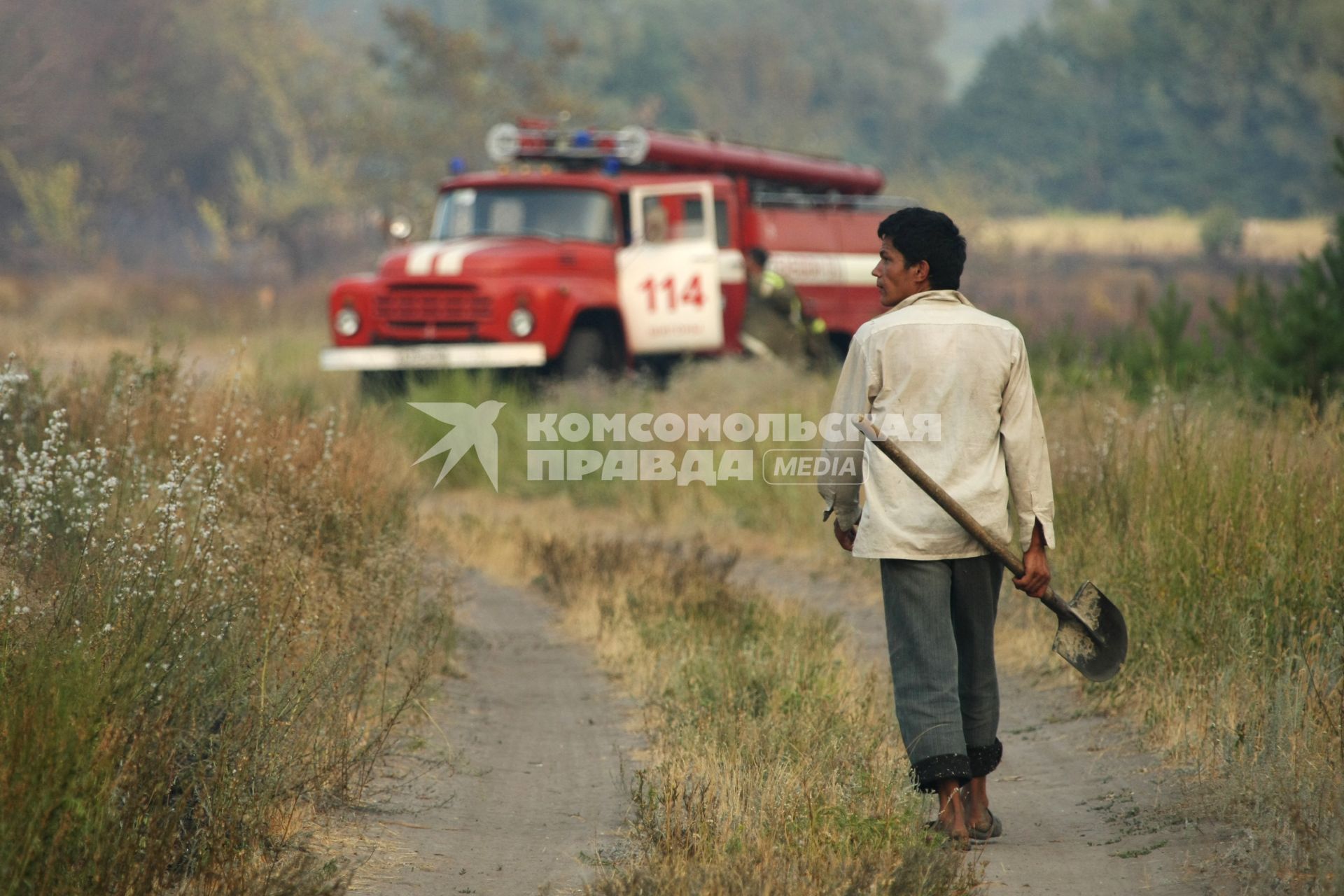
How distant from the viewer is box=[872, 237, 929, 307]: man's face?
482 centimetres

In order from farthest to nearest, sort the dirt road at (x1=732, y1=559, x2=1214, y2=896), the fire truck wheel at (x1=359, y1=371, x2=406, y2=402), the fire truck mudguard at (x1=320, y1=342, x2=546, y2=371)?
the fire truck wheel at (x1=359, y1=371, x2=406, y2=402), the fire truck mudguard at (x1=320, y1=342, x2=546, y2=371), the dirt road at (x1=732, y1=559, x2=1214, y2=896)

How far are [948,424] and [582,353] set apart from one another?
10331mm

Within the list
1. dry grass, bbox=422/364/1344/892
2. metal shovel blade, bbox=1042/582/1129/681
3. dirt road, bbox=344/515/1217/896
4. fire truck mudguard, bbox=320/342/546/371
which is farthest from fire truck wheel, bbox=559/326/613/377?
metal shovel blade, bbox=1042/582/1129/681

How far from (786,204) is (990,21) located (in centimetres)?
17567

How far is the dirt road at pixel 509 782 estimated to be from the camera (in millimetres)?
4668

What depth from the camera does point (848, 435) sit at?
486 cm

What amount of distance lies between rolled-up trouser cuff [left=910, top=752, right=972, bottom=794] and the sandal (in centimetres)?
23

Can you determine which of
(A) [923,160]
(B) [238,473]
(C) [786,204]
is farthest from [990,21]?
(B) [238,473]

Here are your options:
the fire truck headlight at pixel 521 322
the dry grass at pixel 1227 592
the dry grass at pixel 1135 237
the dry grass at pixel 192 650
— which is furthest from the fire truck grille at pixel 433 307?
the dry grass at pixel 1135 237

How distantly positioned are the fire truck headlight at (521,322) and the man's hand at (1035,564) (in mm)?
9974

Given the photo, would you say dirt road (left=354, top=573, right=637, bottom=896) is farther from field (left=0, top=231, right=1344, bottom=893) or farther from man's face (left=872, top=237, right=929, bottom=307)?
man's face (left=872, top=237, right=929, bottom=307)

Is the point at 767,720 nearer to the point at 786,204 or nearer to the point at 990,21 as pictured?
the point at 786,204

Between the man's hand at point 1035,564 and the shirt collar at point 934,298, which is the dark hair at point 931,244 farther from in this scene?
the man's hand at point 1035,564

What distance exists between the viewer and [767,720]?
5730mm
